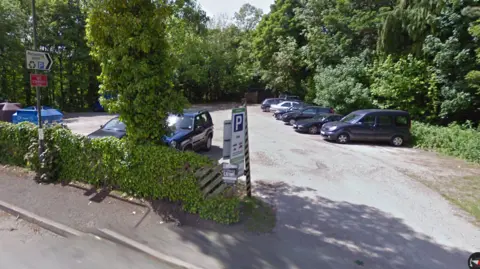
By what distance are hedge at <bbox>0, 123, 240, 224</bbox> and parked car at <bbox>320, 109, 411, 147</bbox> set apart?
9.60 m

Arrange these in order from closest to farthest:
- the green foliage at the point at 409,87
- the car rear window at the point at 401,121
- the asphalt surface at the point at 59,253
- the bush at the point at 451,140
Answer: the asphalt surface at the point at 59,253 → the bush at the point at 451,140 → the car rear window at the point at 401,121 → the green foliage at the point at 409,87

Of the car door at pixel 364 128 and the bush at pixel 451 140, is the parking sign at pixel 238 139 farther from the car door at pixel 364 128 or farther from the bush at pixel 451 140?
the bush at pixel 451 140

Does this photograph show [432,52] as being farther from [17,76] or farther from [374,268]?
[17,76]

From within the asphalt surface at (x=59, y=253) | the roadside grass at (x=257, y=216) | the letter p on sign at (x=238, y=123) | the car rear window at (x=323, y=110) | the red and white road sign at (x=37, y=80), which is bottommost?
the asphalt surface at (x=59, y=253)

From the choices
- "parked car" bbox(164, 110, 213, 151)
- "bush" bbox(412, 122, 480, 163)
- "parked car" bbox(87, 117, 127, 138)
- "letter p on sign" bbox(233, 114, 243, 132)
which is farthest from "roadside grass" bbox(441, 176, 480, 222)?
"parked car" bbox(87, 117, 127, 138)

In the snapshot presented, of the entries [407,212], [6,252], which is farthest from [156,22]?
[407,212]

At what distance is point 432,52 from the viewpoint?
14.3m

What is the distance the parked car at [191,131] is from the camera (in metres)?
8.05

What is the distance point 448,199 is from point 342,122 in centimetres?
748

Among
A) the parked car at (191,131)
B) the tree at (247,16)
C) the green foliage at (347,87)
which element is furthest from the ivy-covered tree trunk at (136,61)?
the tree at (247,16)

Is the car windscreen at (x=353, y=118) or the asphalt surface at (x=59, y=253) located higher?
the car windscreen at (x=353, y=118)

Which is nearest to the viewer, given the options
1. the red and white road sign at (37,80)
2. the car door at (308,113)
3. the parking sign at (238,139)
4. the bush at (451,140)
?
the parking sign at (238,139)

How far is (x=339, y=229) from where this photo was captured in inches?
177

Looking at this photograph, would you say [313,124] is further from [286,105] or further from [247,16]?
[247,16]
